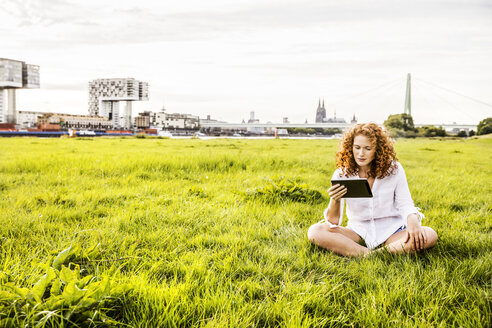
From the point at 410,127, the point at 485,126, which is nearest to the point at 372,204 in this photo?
the point at 410,127

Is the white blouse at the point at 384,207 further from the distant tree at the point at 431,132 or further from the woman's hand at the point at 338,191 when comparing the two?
the distant tree at the point at 431,132

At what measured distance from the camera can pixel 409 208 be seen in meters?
2.71

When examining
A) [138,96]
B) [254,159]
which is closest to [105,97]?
[138,96]

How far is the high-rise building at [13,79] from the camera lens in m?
128

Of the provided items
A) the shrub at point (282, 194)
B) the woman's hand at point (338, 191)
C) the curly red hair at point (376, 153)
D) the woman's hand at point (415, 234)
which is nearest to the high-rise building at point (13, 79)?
the shrub at point (282, 194)

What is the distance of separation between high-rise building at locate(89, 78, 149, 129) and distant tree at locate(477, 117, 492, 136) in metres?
126

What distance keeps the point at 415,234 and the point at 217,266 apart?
156 cm

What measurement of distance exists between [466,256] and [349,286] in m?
1.26

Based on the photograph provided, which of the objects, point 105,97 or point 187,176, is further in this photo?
point 105,97

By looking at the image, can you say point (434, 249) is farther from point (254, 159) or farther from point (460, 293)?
point (254, 159)

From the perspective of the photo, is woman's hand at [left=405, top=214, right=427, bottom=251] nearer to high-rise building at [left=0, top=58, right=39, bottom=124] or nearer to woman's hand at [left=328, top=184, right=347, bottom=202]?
woman's hand at [left=328, top=184, right=347, bottom=202]

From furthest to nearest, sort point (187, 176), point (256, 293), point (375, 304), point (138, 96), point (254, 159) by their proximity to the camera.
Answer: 1. point (138, 96)
2. point (254, 159)
3. point (187, 176)
4. point (256, 293)
5. point (375, 304)

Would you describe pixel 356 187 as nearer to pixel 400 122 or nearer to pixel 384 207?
pixel 384 207

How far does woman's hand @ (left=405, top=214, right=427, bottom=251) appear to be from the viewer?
8.35ft
